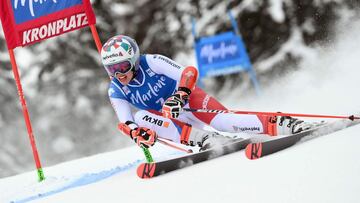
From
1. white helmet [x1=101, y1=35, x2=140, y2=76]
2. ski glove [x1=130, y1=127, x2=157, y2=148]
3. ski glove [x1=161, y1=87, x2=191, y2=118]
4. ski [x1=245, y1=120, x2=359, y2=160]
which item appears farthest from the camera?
white helmet [x1=101, y1=35, x2=140, y2=76]

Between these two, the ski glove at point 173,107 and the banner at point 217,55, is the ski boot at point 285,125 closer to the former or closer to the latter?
the ski glove at point 173,107

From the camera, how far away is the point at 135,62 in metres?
3.63

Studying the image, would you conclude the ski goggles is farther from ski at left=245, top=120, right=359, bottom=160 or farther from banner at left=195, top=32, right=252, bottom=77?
banner at left=195, top=32, right=252, bottom=77

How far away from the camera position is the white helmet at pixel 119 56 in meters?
3.53

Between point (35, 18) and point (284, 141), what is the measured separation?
9.01 feet

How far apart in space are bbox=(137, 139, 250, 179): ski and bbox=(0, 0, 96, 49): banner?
1968 mm

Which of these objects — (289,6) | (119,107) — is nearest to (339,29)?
(289,6)

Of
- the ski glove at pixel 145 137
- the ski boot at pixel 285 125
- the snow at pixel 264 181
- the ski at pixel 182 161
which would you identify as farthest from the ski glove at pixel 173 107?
the ski boot at pixel 285 125

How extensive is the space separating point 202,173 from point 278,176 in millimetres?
632

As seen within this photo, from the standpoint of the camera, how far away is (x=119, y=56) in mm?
3516

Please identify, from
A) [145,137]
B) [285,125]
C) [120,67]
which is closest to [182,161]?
[145,137]

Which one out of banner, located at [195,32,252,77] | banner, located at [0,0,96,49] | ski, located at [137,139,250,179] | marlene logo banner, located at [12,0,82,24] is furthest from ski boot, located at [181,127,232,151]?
banner, located at [195,32,252,77]

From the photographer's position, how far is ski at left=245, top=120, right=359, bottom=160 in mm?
2686

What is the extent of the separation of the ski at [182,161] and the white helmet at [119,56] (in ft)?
2.52
